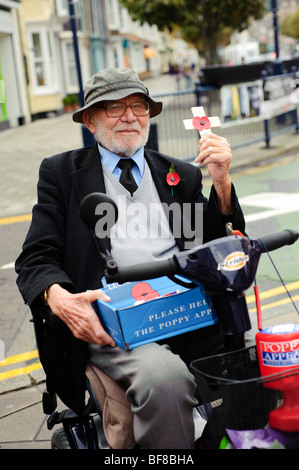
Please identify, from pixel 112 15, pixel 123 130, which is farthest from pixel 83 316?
pixel 112 15

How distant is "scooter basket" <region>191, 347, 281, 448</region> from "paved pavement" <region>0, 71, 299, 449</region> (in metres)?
1.59

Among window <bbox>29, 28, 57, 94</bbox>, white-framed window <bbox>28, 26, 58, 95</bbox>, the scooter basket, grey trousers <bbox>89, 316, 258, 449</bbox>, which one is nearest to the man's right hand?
grey trousers <bbox>89, 316, 258, 449</bbox>

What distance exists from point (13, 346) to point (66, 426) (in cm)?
210

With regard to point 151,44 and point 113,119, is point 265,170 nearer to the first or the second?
point 113,119

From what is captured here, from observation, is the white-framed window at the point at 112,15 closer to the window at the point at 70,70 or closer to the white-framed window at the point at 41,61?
the window at the point at 70,70

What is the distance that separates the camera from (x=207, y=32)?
26453mm

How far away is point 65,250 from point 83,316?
394mm

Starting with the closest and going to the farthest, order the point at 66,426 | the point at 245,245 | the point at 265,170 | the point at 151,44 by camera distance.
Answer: the point at 245,245 → the point at 66,426 → the point at 265,170 → the point at 151,44

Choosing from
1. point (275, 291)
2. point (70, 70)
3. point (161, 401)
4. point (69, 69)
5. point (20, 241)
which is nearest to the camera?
point (161, 401)

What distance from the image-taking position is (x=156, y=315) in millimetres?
2004

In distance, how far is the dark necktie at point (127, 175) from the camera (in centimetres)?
251

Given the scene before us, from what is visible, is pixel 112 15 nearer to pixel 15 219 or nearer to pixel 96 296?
pixel 15 219

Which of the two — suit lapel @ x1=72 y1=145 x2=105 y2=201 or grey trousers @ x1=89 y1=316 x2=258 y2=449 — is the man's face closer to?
suit lapel @ x1=72 y1=145 x2=105 y2=201
